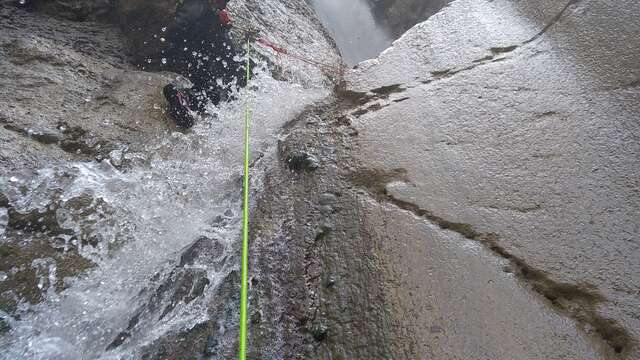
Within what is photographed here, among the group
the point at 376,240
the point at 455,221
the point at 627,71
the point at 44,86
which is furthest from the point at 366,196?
the point at 44,86

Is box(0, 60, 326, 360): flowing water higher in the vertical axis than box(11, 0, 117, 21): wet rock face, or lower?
lower

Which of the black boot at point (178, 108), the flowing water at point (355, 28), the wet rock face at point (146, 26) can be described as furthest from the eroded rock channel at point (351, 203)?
the flowing water at point (355, 28)

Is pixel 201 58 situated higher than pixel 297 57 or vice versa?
pixel 201 58

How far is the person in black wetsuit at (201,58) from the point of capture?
4.00m

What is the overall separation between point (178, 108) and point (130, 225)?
1425 mm

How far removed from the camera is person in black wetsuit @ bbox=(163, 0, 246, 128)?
400 cm

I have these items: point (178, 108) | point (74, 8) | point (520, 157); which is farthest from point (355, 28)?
point (520, 157)

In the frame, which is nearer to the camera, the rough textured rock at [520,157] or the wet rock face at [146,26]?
the rough textured rock at [520,157]

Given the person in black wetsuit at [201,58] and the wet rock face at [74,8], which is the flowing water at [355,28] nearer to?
the person in black wetsuit at [201,58]

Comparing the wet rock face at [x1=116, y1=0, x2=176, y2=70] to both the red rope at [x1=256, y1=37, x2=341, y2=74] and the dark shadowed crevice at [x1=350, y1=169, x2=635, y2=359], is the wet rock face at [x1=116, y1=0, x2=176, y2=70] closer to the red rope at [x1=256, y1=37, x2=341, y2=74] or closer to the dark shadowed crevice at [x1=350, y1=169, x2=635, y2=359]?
the red rope at [x1=256, y1=37, x2=341, y2=74]

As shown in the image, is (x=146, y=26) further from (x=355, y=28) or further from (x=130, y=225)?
(x=355, y=28)

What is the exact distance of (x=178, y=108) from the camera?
156 inches

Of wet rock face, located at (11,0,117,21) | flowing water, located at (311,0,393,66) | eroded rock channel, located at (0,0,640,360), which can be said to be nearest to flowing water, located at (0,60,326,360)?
eroded rock channel, located at (0,0,640,360)

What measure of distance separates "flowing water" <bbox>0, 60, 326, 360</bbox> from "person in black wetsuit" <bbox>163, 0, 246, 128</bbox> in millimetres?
324
